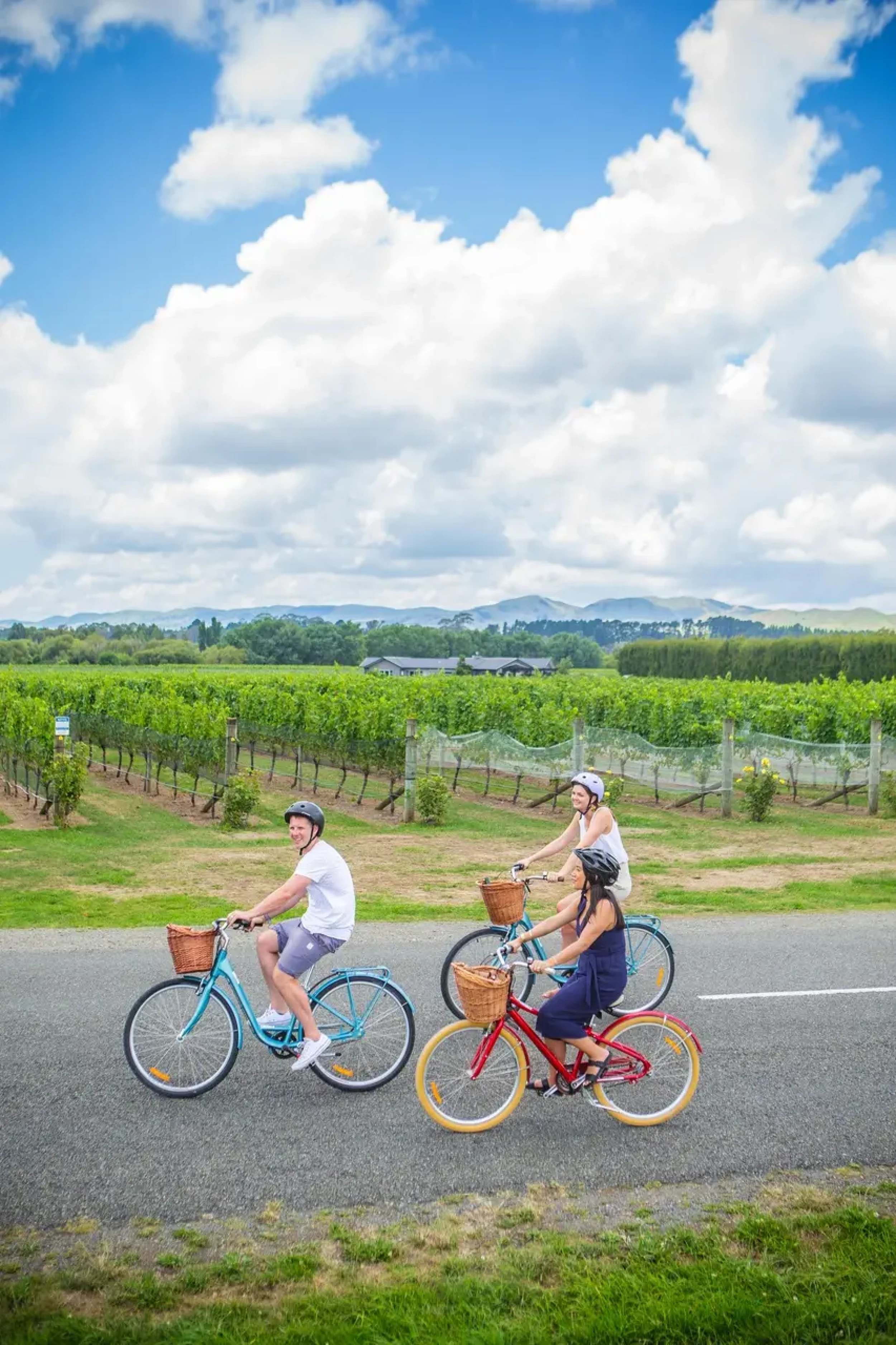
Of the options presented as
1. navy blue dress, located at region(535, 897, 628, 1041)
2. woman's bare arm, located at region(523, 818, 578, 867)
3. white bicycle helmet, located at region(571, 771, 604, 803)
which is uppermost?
white bicycle helmet, located at region(571, 771, 604, 803)

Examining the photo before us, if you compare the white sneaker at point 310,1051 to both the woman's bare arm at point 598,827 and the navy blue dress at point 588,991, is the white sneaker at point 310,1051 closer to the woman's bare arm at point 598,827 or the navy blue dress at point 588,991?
the navy blue dress at point 588,991

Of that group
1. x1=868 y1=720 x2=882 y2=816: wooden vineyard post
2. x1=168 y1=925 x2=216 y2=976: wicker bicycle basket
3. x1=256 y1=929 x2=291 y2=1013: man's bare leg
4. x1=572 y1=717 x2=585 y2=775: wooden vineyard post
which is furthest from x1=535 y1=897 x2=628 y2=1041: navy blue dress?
x1=868 y1=720 x2=882 y2=816: wooden vineyard post

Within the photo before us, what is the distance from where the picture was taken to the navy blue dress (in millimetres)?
5566

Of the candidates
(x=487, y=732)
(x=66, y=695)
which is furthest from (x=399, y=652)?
(x=487, y=732)

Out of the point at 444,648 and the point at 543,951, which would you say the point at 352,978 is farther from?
the point at 444,648

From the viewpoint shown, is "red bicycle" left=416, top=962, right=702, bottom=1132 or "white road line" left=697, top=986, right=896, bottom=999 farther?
"white road line" left=697, top=986, right=896, bottom=999

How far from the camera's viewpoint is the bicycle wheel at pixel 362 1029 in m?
6.05

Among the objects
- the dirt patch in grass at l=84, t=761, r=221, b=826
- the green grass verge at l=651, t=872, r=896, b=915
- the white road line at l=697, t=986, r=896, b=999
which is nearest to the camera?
the white road line at l=697, t=986, r=896, b=999

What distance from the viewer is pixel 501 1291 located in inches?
161

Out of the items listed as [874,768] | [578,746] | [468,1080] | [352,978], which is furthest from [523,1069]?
[874,768]

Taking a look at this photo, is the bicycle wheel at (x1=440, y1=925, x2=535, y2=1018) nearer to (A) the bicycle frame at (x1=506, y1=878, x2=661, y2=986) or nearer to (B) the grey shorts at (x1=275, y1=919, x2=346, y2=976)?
(A) the bicycle frame at (x1=506, y1=878, x2=661, y2=986)

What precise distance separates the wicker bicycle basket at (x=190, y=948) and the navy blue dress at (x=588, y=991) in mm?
1912

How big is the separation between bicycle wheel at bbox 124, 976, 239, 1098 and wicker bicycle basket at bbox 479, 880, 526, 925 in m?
1.88

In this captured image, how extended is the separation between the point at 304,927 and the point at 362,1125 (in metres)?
1.11
